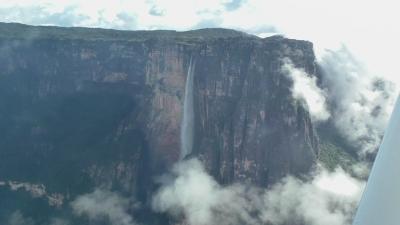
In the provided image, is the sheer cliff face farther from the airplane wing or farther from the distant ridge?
the airplane wing

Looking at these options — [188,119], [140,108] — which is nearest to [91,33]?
[140,108]

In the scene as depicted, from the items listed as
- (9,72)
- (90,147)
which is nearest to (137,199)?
(90,147)

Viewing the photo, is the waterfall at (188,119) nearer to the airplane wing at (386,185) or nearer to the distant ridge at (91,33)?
the distant ridge at (91,33)

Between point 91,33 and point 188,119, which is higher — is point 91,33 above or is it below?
above

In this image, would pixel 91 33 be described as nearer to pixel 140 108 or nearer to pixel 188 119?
pixel 140 108

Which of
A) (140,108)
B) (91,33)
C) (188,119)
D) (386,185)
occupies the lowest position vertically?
(188,119)

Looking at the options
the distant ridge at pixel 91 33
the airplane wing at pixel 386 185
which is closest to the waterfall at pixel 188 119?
the distant ridge at pixel 91 33

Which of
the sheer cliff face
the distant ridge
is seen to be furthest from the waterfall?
the distant ridge

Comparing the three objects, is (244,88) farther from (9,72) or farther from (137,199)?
(9,72)
